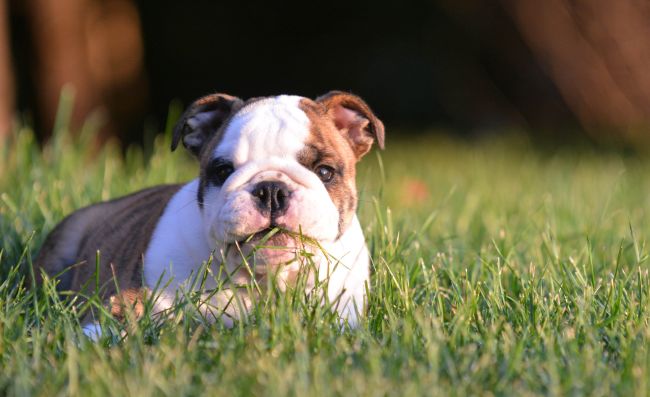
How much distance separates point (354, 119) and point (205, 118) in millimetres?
644

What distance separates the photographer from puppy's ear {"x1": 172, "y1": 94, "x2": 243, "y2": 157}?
4004 millimetres

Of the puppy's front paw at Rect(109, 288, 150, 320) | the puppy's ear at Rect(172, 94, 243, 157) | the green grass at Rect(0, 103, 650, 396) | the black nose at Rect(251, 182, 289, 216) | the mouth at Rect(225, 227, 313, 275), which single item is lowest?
the puppy's front paw at Rect(109, 288, 150, 320)

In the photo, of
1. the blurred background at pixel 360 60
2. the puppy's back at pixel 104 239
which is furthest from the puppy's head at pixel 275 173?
the blurred background at pixel 360 60

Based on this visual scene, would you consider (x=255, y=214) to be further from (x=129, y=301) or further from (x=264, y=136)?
(x=129, y=301)

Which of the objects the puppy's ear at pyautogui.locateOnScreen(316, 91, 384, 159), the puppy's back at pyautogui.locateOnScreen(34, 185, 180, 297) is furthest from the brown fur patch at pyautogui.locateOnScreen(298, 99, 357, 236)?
the puppy's back at pyautogui.locateOnScreen(34, 185, 180, 297)

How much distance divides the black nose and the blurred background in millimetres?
4582

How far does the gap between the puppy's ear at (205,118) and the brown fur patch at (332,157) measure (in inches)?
13.3

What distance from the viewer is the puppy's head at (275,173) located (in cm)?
346

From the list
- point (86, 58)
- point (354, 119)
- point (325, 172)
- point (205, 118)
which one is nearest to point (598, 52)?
point (86, 58)

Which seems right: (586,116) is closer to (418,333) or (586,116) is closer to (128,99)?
(128,99)

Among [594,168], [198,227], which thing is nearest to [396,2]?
[594,168]

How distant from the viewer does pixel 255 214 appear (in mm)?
3434

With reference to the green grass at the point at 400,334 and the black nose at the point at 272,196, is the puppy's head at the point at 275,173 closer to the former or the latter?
the black nose at the point at 272,196

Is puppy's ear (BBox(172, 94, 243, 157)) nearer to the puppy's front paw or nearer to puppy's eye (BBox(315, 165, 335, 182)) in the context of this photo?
puppy's eye (BBox(315, 165, 335, 182))
